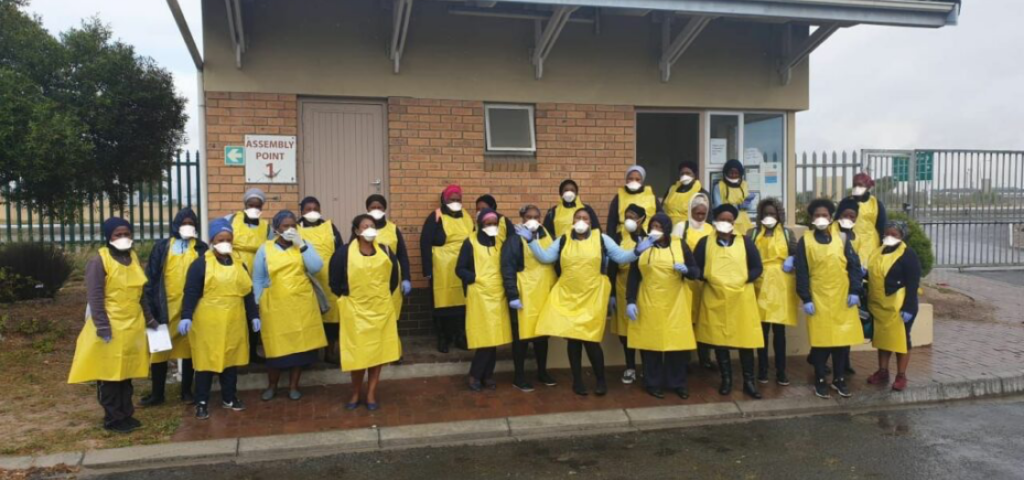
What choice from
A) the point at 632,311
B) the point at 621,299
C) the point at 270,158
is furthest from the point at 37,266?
the point at 632,311

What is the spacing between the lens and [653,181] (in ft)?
38.8

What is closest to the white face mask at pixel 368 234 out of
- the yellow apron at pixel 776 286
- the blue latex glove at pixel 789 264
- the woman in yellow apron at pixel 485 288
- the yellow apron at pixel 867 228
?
the woman in yellow apron at pixel 485 288

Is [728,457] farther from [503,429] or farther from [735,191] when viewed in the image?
[735,191]

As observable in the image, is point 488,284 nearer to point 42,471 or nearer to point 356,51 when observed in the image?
point 356,51

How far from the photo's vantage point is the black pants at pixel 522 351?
673 cm

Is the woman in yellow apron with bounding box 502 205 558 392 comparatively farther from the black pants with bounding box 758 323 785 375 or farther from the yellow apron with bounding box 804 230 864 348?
the yellow apron with bounding box 804 230 864 348

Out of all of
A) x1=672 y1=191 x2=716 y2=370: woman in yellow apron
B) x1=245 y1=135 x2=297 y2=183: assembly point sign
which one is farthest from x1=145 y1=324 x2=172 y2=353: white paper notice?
x1=672 y1=191 x2=716 y2=370: woman in yellow apron

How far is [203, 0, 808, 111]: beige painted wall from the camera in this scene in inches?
293

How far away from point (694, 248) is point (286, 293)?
3761 mm

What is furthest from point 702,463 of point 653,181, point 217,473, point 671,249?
point 653,181

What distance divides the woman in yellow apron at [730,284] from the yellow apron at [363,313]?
288cm

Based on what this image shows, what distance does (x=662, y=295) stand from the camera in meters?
6.43

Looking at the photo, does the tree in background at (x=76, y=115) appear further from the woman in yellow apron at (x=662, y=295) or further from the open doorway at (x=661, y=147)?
the open doorway at (x=661, y=147)

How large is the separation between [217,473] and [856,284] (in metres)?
5.62
